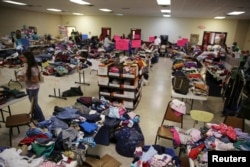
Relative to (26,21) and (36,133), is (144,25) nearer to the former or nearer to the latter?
(26,21)

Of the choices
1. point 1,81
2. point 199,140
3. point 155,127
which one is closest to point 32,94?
point 155,127

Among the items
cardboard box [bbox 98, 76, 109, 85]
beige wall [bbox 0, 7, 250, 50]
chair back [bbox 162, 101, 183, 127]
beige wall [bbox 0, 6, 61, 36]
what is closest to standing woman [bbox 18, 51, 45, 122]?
cardboard box [bbox 98, 76, 109, 85]

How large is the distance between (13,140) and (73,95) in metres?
2.32

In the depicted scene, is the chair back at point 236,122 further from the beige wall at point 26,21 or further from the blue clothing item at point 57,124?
the beige wall at point 26,21

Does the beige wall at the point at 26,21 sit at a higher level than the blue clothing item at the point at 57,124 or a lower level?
higher

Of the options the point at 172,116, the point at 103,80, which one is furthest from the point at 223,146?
the point at 103,80

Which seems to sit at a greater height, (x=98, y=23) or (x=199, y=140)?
(x=98, y=23)

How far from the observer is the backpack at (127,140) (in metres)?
2.97

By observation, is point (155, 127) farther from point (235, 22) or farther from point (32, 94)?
point (235, 22)

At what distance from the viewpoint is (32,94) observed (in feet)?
11.6

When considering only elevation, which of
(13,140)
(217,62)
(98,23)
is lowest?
(13,140)

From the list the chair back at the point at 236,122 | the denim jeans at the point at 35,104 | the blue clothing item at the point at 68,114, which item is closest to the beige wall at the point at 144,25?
the denim jeans at the point at 35,104

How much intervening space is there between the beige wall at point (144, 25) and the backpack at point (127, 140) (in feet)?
36.4

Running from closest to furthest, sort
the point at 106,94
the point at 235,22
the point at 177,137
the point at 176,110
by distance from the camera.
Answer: the point at 177,137 → the point at 176,110 → the point at 106,94 → the point at 235,22
